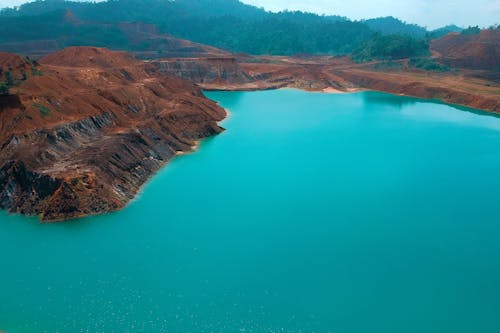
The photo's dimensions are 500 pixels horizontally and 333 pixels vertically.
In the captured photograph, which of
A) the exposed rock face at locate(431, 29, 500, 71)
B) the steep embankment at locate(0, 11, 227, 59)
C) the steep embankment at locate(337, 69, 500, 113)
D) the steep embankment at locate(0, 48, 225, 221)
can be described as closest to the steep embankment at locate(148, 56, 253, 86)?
the steep embankment at locate(337, 69, 500, 113)

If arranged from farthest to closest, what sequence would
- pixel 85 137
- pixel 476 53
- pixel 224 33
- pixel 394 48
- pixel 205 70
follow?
pixel 224 33, pixel 394 48, pixel 476 53, pixel 205 70, pixel 85 137

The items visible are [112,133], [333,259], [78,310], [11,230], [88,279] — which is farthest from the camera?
[112,133]

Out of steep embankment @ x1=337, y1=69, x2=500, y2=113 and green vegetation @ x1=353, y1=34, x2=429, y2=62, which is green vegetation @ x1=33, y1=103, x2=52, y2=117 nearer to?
steep embankment @ x1=337, y1=69, x2=500, y2=113

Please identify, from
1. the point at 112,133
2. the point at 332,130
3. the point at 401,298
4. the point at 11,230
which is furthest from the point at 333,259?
the point at 332,130

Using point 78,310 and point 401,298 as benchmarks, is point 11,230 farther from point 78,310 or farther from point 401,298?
point 401,298

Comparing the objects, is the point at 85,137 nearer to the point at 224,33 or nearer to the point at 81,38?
the point at 81,38

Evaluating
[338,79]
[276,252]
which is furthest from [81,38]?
[276,252]

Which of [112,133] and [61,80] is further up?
[61,80]
